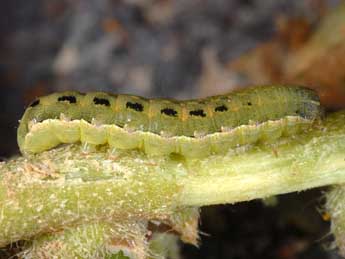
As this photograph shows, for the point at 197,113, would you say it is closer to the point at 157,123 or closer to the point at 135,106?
the point at 157,123

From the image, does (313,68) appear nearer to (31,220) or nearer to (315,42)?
(315,42)

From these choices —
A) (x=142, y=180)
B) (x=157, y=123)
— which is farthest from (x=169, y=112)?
(x=142, y=180)

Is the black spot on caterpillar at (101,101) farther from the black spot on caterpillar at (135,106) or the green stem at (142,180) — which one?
the green stem at (142,180)

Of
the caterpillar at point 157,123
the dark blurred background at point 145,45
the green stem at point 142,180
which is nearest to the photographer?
the green stem at point 142,180

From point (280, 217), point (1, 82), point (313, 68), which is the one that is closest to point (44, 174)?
point (280, 217)

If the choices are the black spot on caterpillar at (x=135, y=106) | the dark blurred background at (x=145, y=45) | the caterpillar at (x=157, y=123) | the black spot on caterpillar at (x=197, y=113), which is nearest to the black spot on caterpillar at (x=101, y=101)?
the caterpillar at (x=157, y=123)

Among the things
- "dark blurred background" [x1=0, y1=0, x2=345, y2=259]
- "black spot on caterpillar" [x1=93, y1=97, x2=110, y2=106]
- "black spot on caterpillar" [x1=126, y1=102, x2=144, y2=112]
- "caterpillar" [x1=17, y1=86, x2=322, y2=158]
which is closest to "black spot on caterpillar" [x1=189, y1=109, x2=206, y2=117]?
"caterpillar" [x1=17, y1=86, x2=322, y2=158]
